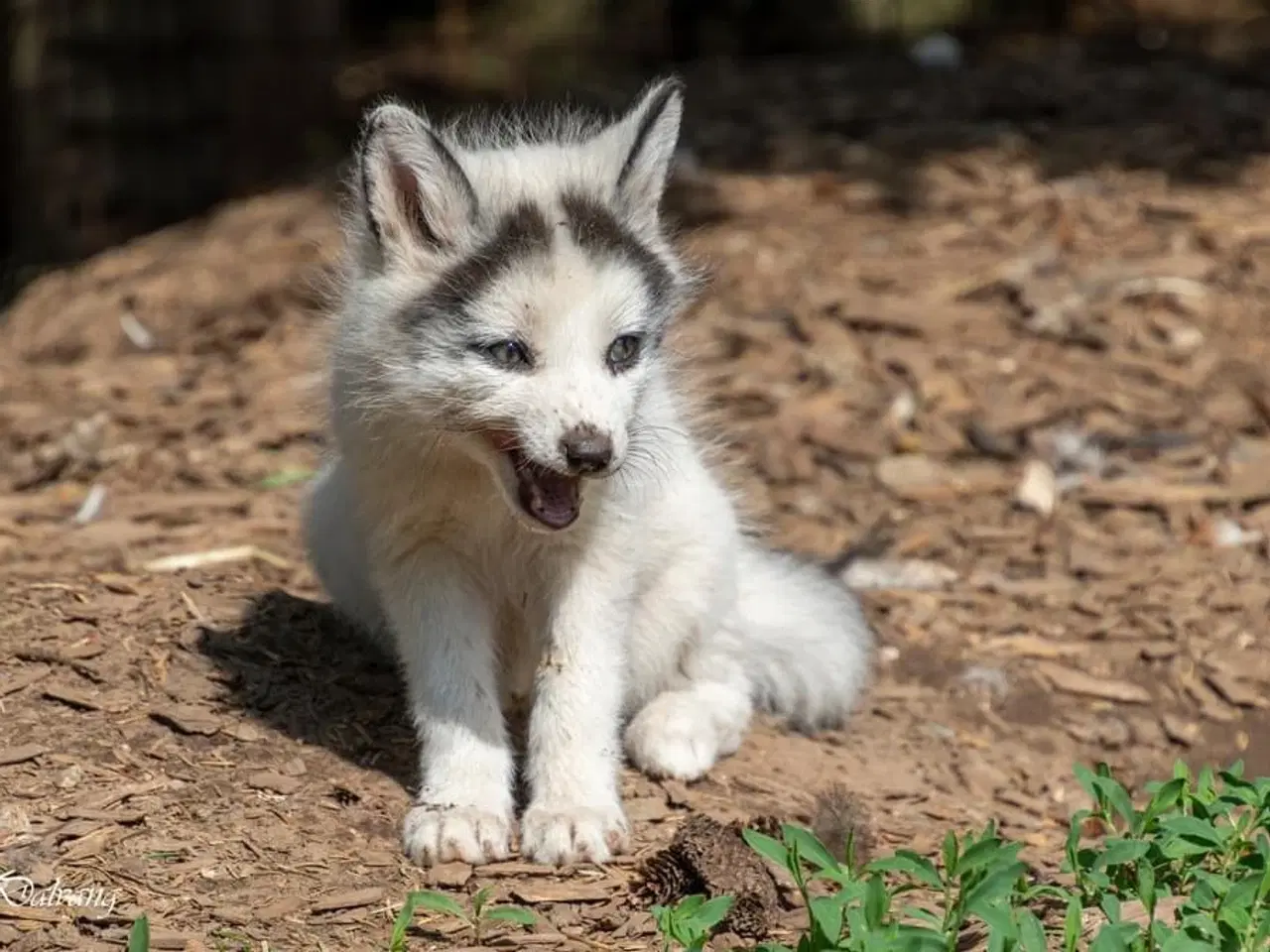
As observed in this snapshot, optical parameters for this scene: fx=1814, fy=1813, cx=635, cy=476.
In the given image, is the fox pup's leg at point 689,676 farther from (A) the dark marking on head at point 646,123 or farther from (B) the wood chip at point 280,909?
(B) the wood chip at point 280,909

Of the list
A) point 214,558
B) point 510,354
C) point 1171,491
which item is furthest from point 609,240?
point 1171,491

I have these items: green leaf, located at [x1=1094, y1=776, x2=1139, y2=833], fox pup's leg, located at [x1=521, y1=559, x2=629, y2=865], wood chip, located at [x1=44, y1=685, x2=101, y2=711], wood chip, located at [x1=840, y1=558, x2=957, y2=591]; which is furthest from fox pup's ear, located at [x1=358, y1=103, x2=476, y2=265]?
wood chip, located at [x1=840, y1=558, x2=957, y2=591]

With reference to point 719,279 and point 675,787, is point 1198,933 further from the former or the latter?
point 719,279

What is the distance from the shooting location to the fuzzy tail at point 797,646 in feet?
19.3

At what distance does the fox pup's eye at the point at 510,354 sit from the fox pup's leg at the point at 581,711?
0.68 metres

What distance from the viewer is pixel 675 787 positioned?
517 cm

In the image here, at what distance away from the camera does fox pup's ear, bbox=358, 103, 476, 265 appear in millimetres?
4617

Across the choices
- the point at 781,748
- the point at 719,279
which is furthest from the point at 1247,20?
the point at 781,748

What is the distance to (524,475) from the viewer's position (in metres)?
4.54

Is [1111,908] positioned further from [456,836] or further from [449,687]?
[449,687]

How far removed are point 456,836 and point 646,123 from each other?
1947 mm

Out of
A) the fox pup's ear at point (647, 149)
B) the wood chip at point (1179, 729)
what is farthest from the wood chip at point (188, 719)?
the wood chip at point (1179, 729)

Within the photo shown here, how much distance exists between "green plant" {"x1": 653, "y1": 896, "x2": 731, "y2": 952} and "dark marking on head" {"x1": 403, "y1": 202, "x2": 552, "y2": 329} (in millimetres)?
1593

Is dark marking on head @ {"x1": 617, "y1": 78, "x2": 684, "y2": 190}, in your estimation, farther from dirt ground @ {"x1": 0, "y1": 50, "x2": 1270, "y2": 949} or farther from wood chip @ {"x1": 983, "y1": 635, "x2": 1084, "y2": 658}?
wood chip @ {"x1": 983, "y1": 635, "x2": 1084, "y2": 658}
